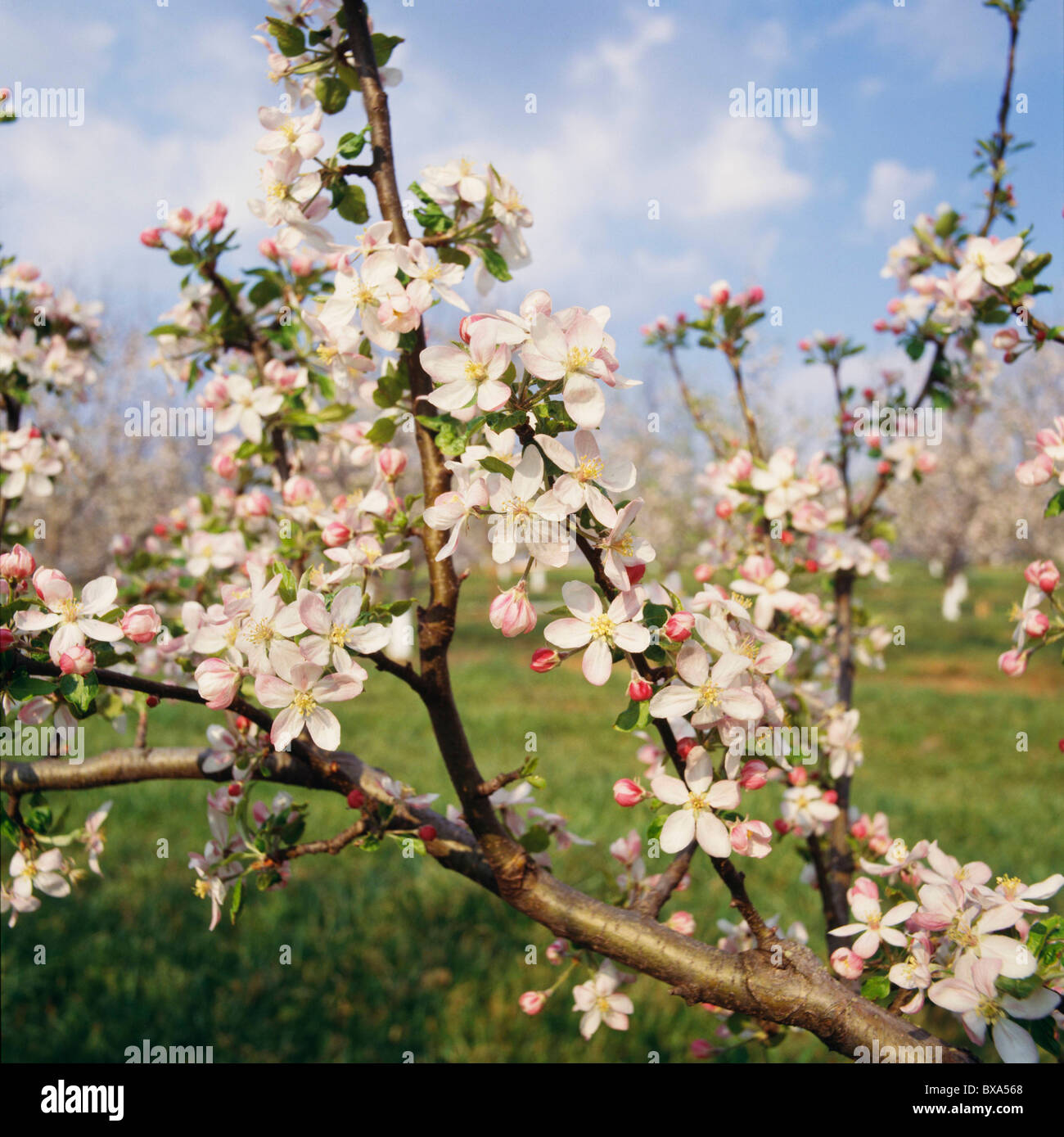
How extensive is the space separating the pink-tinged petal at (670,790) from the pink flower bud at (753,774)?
0.26ft

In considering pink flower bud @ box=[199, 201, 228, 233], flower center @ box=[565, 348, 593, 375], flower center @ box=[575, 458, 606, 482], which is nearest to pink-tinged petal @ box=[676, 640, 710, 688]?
flower center @ box=[575, 458, 606, 482]

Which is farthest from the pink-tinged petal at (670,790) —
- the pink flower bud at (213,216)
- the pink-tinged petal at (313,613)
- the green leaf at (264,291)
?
the pink flower bud at (213,216)

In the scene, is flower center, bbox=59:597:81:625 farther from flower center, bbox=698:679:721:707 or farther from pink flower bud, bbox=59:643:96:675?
flower center, bbox=698:679:721:707

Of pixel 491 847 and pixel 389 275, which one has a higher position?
pixel 389 275

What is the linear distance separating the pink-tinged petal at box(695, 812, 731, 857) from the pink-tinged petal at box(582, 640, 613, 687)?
0.26m

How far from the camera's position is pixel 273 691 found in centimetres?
107

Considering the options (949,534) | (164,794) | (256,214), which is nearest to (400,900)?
(164,794)

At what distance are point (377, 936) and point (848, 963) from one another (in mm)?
3775

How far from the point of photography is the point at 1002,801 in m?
7.18

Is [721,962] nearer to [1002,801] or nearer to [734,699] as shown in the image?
[734,699]

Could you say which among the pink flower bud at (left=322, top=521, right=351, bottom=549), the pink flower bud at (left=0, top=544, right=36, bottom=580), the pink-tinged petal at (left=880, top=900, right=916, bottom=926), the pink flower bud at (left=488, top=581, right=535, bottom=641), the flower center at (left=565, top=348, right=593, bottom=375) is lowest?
the pink-tinged petal at (left=880, top=900, right=916, bottom=926)

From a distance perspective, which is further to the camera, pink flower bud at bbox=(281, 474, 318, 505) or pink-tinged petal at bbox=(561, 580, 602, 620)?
pink flower bud at bbox=(281, 474, 318, 505)

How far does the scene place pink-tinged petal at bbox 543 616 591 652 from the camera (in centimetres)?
104
